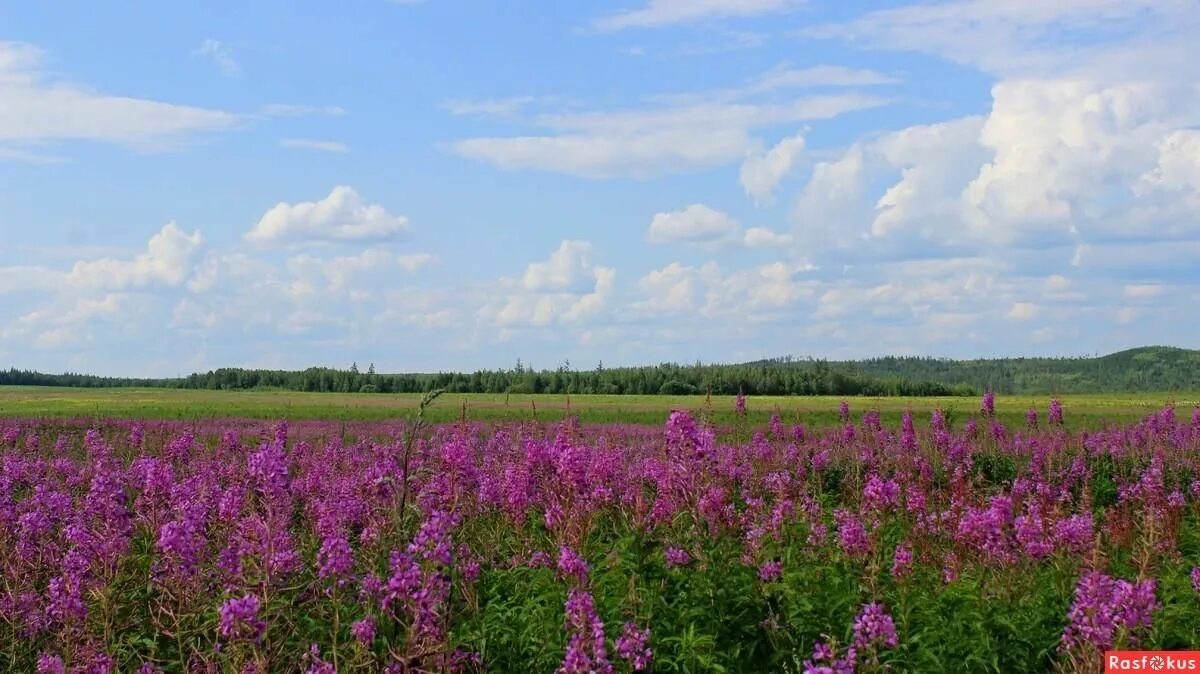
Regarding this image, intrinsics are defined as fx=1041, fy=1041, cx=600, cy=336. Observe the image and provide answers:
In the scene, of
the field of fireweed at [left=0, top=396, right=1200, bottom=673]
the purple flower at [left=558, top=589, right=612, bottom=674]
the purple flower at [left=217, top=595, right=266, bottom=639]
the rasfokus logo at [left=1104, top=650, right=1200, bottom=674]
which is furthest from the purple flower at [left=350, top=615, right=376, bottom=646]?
the rasfokus logo at [left=1104, top=650, right=1200, bottom=674]

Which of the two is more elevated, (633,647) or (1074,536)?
(1074,536)

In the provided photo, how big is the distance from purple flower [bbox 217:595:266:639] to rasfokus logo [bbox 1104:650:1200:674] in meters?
4.37

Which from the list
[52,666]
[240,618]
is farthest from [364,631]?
[52,666]

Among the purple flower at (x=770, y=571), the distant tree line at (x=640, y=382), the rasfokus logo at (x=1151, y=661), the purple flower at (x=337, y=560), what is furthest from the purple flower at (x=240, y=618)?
the distant tree line at (x=640, y=382)

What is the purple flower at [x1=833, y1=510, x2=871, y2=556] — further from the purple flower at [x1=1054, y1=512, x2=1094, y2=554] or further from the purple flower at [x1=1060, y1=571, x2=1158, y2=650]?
the purple flower at [x1=1060, y1=571, x2=1158, y2=650]

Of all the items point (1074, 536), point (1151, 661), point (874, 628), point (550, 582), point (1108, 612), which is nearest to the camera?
point (874, 628)

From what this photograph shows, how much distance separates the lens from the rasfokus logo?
5664 millimetres

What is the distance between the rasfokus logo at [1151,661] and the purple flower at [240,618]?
4.37 m

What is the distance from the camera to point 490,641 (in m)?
6.44

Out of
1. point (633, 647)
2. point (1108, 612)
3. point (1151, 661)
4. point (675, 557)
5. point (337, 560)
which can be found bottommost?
point (1151, 661)

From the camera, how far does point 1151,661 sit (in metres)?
6.28

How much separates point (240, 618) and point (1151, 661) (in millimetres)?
5244

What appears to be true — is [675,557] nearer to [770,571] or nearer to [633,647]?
[770,571]

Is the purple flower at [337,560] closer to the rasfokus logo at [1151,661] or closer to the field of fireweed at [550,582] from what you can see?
the field of fireweed at [550,582]
